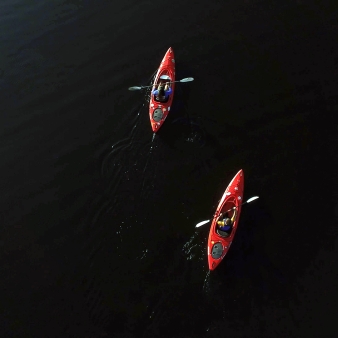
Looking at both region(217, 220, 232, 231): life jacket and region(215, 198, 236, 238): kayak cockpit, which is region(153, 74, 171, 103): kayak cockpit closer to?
region(215, 198, 236, 238): kayak cockpit

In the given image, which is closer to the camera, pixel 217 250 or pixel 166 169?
pixel 217 250

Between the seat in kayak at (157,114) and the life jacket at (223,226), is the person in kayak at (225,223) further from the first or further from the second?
the seat in kayak at (157,114)

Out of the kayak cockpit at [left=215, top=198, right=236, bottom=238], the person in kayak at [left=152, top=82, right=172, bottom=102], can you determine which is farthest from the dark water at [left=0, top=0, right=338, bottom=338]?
the person in kayak at [left=152, top=82, right=172, bottom=102]

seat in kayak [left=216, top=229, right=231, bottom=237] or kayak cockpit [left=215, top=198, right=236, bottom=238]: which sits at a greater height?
kayak cockpit [left=215, top=198, right=236, bottom=238]

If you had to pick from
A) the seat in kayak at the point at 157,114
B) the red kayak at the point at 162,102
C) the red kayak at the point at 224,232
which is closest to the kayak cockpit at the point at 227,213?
the red kayak at the point at 224,232

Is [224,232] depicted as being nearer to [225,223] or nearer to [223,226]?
[223,226]

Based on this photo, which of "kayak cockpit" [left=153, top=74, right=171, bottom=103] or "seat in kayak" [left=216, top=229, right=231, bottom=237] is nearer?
"seat in kayak" [left=216, top=229, right=231, bottom=237]

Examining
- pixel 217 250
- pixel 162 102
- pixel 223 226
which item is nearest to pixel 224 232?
→ pixel 223 226

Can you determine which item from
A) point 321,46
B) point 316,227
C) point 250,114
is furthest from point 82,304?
point 321,46
